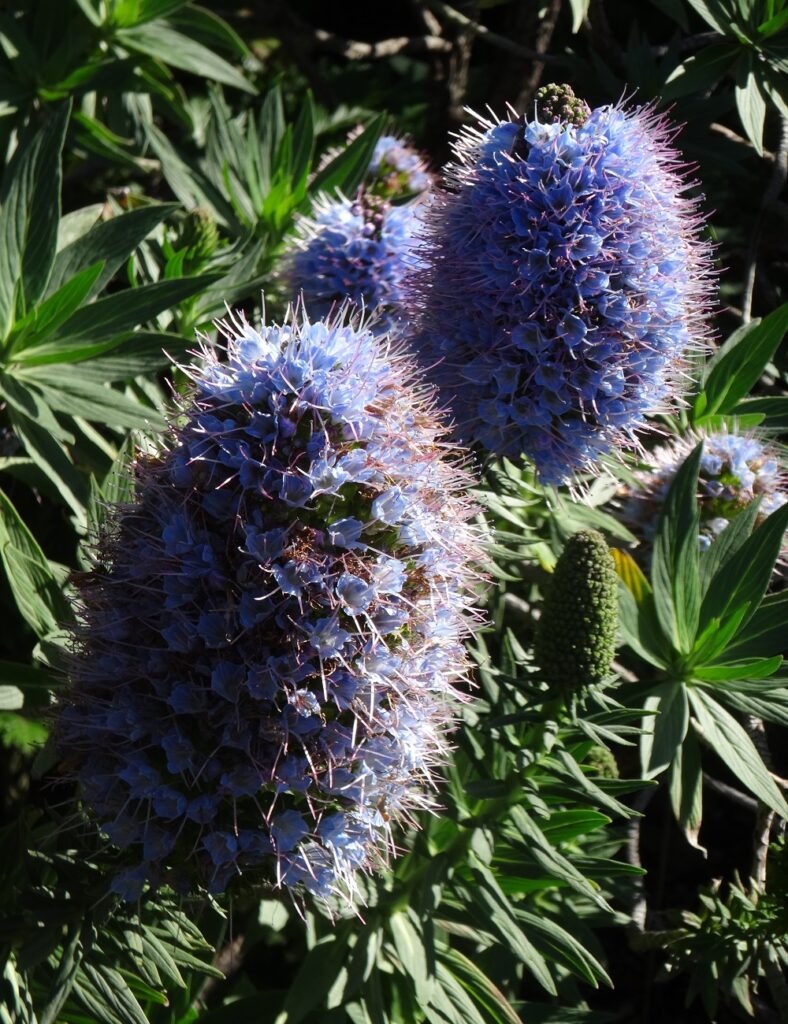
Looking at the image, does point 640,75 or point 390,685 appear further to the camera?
point 640,75

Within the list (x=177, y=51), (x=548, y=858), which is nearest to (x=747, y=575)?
(x=548, y=858)

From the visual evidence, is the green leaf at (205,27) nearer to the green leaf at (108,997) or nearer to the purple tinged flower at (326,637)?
the purple tinged flower at (326,637)

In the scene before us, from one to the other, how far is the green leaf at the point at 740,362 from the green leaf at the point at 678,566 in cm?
32

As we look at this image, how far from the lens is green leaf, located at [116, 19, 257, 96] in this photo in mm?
2957

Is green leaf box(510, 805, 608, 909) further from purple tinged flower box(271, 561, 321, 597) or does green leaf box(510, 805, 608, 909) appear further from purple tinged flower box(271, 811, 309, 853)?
purple tinged flower box(271, 561, 321, 597)

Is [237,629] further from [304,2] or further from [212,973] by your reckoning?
[304,2]

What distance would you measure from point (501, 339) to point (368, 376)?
0.45m

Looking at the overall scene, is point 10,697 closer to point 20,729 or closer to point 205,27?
point 20,729

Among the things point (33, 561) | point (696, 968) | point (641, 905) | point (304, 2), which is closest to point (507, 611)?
point (641, 905)

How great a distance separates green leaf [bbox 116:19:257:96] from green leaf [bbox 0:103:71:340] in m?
0.79

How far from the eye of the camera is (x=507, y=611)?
2785mm

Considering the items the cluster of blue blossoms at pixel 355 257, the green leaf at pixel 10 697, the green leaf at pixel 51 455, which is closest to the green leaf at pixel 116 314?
the green leaf at pixel 51 455

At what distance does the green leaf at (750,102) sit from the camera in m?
2.36

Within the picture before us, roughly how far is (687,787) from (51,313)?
1.59 metres
